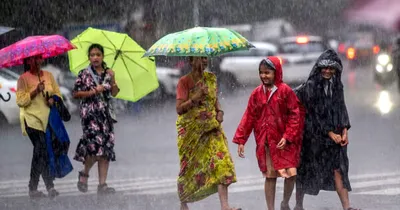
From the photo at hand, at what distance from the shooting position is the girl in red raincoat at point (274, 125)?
7.85 m

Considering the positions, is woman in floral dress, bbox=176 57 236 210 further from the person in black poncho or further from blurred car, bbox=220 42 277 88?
blurred car, bbox=220 42 277 88

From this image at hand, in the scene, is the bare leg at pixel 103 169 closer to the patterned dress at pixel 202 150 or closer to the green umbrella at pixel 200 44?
the patterned dress at pixel 202 150

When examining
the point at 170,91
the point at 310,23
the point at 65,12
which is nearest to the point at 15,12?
the point at 65,12

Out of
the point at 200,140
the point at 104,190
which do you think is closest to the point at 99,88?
the point at 104,190

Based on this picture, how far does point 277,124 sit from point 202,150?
2.64 ft

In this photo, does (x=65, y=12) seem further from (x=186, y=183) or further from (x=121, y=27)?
(x=186, y=183)

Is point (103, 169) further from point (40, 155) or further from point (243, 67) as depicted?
point (243, 67)

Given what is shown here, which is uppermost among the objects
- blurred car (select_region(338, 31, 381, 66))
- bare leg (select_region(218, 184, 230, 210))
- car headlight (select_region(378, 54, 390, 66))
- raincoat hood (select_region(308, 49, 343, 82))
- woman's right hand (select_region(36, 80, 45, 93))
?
raincoat hood (select_region(308, 49, 343, 82))

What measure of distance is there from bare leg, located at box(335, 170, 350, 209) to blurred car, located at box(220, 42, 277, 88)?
61.3 feet

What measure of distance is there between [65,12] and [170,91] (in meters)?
4.02

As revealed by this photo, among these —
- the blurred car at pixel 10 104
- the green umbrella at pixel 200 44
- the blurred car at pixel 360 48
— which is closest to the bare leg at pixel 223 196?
the green umbrella at pixel 200 44

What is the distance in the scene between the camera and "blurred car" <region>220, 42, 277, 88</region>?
89.1ft

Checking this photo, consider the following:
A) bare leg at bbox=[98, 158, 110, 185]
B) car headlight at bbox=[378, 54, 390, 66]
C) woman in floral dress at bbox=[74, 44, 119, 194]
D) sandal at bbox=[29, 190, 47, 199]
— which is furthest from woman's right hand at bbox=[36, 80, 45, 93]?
car headlight at bbox=[378, 54, 390, 66]

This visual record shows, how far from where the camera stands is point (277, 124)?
7.89m
